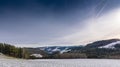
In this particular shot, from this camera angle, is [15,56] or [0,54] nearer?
[0,54]

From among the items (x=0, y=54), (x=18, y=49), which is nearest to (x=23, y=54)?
(x=18, y=49)

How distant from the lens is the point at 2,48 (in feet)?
534

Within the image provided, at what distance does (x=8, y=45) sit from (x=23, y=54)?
38.6 feet

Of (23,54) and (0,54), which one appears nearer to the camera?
(0,54)

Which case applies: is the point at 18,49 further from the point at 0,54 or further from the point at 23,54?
the point at 0,54

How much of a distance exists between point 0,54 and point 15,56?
1305 centimetres

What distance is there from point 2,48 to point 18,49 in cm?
1078

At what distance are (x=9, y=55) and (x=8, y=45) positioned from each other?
711cm

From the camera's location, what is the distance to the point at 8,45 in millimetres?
166000

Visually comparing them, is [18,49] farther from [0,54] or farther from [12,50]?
[0,54]

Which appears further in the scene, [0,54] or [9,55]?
[9,55]

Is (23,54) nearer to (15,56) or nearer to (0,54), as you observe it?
(15,56)

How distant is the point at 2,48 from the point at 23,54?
14782 millimetres

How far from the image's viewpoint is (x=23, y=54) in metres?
168
